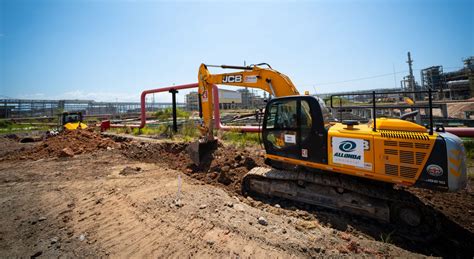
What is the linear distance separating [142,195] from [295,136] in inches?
145

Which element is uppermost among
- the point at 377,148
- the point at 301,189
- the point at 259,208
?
the point at 377,148

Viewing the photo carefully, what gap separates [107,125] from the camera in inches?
630

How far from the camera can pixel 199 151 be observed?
6.98 metres

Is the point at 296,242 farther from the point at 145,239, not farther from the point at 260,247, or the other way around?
the point at 145,239

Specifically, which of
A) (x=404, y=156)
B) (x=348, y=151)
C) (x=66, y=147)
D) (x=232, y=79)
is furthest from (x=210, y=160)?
(x=66, y=147)

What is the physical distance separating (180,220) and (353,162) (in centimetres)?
332

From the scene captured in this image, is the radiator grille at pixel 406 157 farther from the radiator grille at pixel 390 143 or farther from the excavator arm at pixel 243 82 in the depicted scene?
the excavator arm at pixel 243 82

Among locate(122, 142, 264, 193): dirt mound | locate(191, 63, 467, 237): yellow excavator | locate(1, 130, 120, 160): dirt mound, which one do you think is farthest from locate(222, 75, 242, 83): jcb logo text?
locate(1, 130, 120, 160): dirt mound

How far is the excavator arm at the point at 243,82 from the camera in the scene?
559 centimetres

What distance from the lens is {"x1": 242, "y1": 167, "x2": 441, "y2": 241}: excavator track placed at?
3.72 metres

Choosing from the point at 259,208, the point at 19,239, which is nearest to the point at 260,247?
the point at 259,208

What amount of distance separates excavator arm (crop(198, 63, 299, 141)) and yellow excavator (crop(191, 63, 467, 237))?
2.5 inches

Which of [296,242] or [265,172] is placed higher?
[265,172]

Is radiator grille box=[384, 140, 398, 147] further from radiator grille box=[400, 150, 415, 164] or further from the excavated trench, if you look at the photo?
the excavated trench
